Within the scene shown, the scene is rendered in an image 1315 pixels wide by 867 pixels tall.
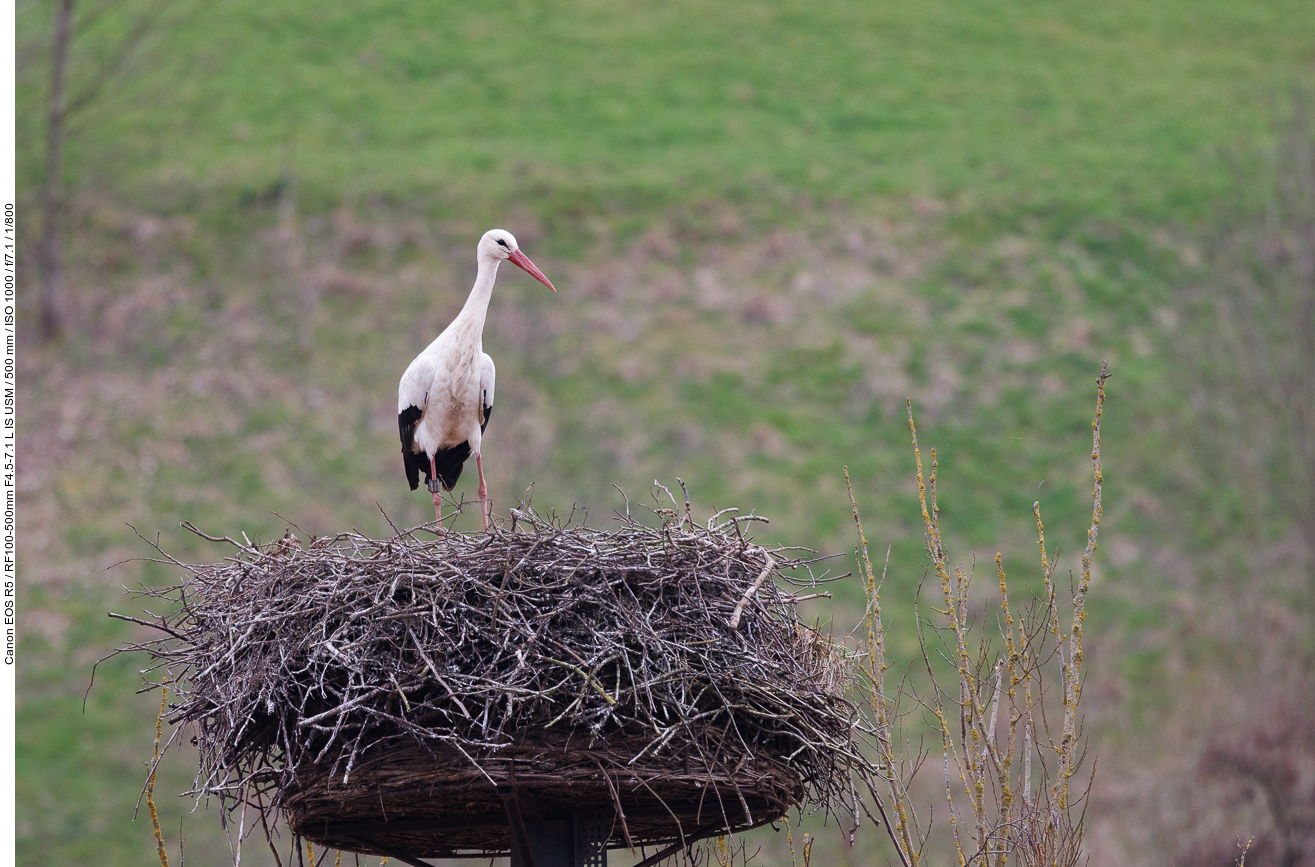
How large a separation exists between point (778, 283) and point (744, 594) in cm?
2001

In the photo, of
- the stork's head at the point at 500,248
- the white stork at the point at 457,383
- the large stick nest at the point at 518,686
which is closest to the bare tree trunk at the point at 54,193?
the white stork at the point at 457,383

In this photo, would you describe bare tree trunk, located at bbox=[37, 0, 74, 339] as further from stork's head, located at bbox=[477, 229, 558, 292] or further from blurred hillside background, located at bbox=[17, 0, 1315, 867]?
stork's head, located at bbox=[477, 229, 558, 292]

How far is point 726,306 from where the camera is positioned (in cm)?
2480

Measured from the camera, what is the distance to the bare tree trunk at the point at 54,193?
81.8ft

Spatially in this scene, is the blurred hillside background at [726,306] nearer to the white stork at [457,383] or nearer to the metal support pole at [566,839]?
the white stork at [457,383]

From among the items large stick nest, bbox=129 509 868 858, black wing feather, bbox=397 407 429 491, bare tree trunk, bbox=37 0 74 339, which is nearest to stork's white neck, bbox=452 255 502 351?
black wing feather, bbox=397 407 429 491

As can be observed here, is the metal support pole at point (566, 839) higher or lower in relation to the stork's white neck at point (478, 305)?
lower

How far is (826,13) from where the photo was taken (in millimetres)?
34031

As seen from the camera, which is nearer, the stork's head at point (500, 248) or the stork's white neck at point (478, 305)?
the stork's white neck at point (478, 305)

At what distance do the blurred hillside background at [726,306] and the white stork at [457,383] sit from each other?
31.0 ft

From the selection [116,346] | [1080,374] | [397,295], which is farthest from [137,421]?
[1080,374]

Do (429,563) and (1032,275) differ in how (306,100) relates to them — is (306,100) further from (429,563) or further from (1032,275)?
(429,563)

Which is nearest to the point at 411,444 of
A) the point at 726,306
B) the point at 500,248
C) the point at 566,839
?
the point at 500,248

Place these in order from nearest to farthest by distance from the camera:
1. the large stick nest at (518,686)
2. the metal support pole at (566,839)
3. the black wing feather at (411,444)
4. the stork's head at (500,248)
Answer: the large stick nest at (518,686), the metal support pole at (566,839), the stork's head at (500,248), the black wing feather at (411,444)
